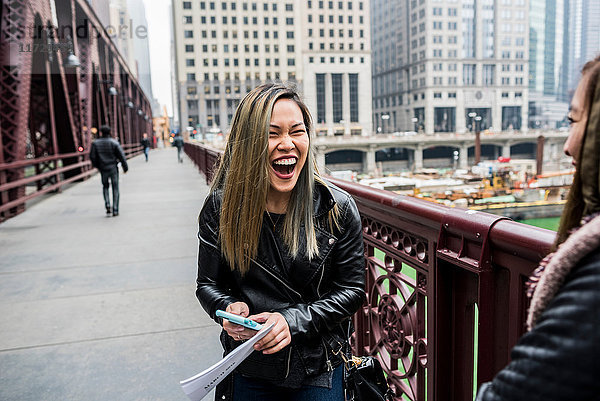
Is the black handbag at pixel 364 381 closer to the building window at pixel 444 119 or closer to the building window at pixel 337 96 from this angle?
the building window at pixel 337 96

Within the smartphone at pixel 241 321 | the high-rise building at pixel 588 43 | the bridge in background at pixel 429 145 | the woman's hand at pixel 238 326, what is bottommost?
the bridge in background at pixel 429 145

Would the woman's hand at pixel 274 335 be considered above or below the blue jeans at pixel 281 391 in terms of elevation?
above

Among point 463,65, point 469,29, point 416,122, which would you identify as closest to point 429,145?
point 416,122

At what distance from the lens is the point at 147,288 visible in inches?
229

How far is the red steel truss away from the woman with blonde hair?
11.4 metres

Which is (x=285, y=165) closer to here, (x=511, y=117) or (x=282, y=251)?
(x=282, y=251)

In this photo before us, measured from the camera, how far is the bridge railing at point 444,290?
1.70 meters

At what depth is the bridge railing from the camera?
1697 mm

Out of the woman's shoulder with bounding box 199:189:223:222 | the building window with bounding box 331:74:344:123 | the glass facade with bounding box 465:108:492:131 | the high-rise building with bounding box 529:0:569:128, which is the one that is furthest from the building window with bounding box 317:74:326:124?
the woman's shoulder with bounding box 199:189:223:222

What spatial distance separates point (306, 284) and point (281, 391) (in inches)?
Answer: 18.0

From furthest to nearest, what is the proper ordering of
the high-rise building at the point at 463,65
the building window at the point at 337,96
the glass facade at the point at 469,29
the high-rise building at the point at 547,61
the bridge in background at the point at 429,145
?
the high-rise building at the point at 547,61, the glass facade at the point at 469,29, the high-rise building at the point at 463,65, the building window at the point at 337,96, the bridge in background at the point at 429,145

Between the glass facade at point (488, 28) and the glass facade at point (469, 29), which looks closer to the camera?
the glass facade at point (469, 29)

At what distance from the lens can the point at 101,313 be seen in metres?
5.00

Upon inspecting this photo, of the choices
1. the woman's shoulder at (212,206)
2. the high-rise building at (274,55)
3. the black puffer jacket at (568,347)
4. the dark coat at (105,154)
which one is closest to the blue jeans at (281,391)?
the woman's shoulder at (212,206)
